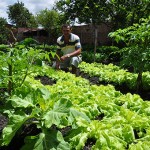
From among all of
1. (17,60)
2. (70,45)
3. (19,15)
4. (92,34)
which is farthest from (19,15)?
(17,60)

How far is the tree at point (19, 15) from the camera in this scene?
48.0m

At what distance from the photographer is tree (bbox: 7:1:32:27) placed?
47969 mm

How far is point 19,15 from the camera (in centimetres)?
4822

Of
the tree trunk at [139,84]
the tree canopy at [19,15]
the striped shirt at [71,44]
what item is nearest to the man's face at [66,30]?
the striped shirt at [71,44]

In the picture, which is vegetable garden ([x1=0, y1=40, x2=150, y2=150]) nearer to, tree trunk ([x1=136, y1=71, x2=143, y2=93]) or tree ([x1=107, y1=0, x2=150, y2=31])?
tree trunk ([x1=136, y1=71, x2=143, y2=93])

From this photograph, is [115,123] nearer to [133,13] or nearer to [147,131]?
[147,131]

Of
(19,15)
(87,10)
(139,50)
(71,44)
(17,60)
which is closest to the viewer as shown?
(17,60)

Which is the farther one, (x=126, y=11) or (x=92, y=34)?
(x=92, y=34)

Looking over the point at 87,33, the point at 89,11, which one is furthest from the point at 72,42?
the point at 87,33

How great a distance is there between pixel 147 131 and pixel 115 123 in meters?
0.32

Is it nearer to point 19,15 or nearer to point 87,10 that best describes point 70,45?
point 87,10

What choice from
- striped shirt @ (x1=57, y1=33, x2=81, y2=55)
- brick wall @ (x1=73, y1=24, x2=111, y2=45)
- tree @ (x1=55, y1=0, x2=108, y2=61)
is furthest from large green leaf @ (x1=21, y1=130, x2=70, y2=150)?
brick wall @ (x1=73, y1=24, x2=111, y2=45)

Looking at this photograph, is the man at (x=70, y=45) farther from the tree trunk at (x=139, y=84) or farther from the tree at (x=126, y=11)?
the tree at (x=126, y=11)

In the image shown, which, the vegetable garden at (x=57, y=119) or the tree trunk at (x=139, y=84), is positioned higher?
the vegetable garden at (x=57, y=119)
